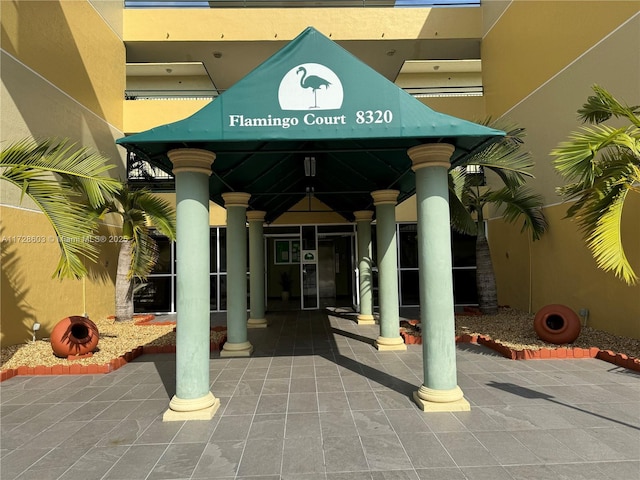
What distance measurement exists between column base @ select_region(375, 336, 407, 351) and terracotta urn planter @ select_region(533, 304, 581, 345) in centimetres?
278

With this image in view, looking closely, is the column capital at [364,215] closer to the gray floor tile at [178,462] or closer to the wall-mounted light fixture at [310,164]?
the wall-mounted light fixture at [310,164]

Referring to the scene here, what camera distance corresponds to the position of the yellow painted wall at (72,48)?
27.7 feet

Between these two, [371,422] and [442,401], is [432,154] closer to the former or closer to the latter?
[442,401]

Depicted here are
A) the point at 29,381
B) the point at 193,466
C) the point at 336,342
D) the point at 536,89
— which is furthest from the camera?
the point at 536,89

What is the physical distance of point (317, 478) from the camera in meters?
3.45

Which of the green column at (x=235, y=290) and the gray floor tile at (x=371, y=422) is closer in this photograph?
the gray floor tile at (x=371, y=422)

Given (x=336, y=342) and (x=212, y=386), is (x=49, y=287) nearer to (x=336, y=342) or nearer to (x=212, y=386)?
(x=212, y=386)

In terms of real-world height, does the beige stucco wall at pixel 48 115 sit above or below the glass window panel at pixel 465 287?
above

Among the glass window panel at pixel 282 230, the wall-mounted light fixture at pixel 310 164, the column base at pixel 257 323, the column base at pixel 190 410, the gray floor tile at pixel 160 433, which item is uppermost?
the wall-mounted light fixture at pixel 310 164

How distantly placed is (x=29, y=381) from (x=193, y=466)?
4.52m

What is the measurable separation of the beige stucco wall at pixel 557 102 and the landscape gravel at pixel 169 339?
2.02ft

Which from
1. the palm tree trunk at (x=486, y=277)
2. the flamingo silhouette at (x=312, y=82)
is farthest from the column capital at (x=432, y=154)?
the palm tree trunk at (x=486, y=277)

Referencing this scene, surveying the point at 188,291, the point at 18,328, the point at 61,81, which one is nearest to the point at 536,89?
the point at 188,291

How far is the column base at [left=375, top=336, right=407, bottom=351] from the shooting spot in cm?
789
